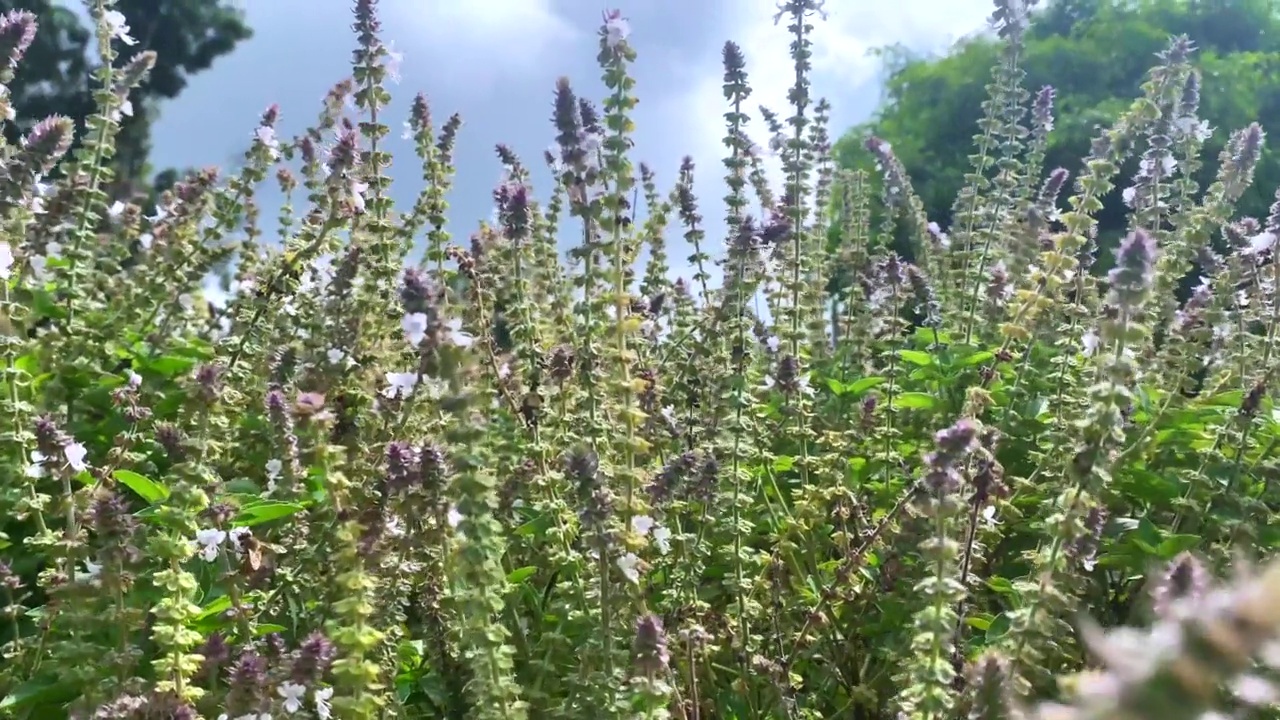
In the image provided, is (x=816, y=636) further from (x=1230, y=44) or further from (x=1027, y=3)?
(x=1230, y=44)

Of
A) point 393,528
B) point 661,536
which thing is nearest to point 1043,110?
point 661,536

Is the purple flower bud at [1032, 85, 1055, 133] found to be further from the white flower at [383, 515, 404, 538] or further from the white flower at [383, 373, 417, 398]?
the white flower at [383, 515, 404, 538]

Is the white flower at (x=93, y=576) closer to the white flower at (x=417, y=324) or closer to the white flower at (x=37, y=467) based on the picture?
the white flower at (x=37, y=467)

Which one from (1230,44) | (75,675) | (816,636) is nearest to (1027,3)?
Result: (816,636)

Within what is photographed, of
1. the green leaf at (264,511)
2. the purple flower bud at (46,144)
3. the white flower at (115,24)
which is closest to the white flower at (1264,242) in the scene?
the green leaf at (264,511)

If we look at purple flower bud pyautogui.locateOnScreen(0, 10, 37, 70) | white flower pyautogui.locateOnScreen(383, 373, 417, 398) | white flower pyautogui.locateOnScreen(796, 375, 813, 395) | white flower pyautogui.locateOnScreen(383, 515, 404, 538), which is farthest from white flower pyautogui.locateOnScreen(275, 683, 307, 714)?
purple flower bud pyautogui.locateOnScreen(0, 10, 37, 70)

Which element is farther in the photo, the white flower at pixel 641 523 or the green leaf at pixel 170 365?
the green leaf at pixel 170 365

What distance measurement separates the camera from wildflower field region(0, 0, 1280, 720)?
2.20m

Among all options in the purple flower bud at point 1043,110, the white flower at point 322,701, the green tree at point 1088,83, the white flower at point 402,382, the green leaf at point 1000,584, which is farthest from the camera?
the green tree at point 1088,83

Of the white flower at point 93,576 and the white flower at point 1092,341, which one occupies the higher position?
the white flower at point 1092,341

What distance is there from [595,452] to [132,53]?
47.5ft

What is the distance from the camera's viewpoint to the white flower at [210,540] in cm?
256

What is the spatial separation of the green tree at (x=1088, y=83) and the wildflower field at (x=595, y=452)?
1263 centimetres

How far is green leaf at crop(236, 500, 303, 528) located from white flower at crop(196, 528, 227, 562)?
2.2 inches
